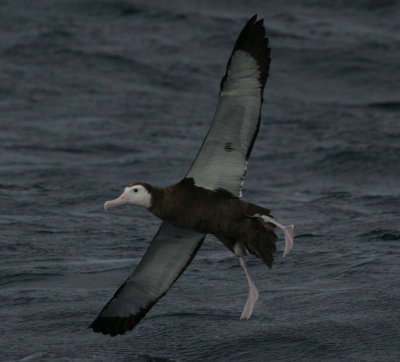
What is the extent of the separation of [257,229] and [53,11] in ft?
59.2

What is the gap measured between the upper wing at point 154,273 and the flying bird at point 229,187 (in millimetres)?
156

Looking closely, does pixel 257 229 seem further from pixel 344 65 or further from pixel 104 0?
pixel 104 0

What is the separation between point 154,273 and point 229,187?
1.17 m

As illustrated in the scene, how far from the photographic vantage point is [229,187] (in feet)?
33.2

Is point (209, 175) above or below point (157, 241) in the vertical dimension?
above

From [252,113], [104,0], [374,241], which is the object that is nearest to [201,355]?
[252,113]

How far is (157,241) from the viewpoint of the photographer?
1054cm

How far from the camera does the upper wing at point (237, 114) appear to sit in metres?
9.59

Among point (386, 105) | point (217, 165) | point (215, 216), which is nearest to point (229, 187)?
point (217, 165)

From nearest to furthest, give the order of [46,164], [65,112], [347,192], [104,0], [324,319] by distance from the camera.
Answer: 1. [324,319]
2. [347,192]
3. [46,164]
4. [65,112]
5. [104,0]

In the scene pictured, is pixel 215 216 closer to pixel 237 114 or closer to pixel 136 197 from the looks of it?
pixel 136 197

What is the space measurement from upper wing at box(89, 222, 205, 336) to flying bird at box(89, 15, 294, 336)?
16cm

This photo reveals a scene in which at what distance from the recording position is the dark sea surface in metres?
10.5

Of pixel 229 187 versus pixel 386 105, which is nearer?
pixel 229 187
